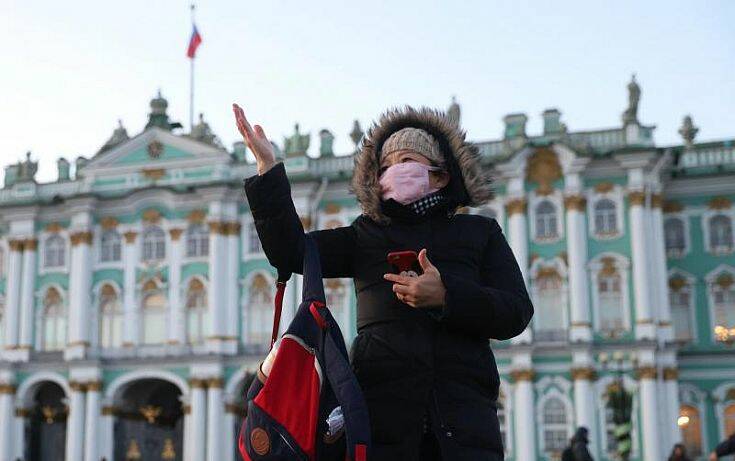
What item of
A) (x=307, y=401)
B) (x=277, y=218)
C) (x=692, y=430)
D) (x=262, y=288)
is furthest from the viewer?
(x=262, y=288)

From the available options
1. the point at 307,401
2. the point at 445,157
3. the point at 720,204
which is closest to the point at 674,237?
the point at 720,204

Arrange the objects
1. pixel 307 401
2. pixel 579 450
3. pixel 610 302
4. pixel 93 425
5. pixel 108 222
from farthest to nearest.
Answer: pixel 108 222
pixel 93 425
pixel 610 302
pixel 579 450
pixel 307 401

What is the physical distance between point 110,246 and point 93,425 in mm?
6317

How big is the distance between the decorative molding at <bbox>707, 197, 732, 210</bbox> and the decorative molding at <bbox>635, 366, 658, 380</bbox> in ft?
20.6

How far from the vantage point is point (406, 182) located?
3.74 meters

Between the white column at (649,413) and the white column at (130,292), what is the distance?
16836 millimetres

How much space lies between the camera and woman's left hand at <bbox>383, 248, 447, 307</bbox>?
132 inches

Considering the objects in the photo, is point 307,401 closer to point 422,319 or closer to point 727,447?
point 422,319

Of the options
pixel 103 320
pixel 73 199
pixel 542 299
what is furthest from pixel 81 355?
pixel 542 299

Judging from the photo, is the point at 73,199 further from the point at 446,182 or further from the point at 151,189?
the point at 446,182

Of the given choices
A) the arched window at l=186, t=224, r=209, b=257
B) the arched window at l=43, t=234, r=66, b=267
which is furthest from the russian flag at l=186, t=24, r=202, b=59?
the arched window at l=43, t=234, r=66, b=267

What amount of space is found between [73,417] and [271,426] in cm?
3489

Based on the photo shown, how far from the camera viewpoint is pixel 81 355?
120 feet

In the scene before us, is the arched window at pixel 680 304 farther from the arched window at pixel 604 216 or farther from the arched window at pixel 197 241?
the arched window at pixel 197 241
